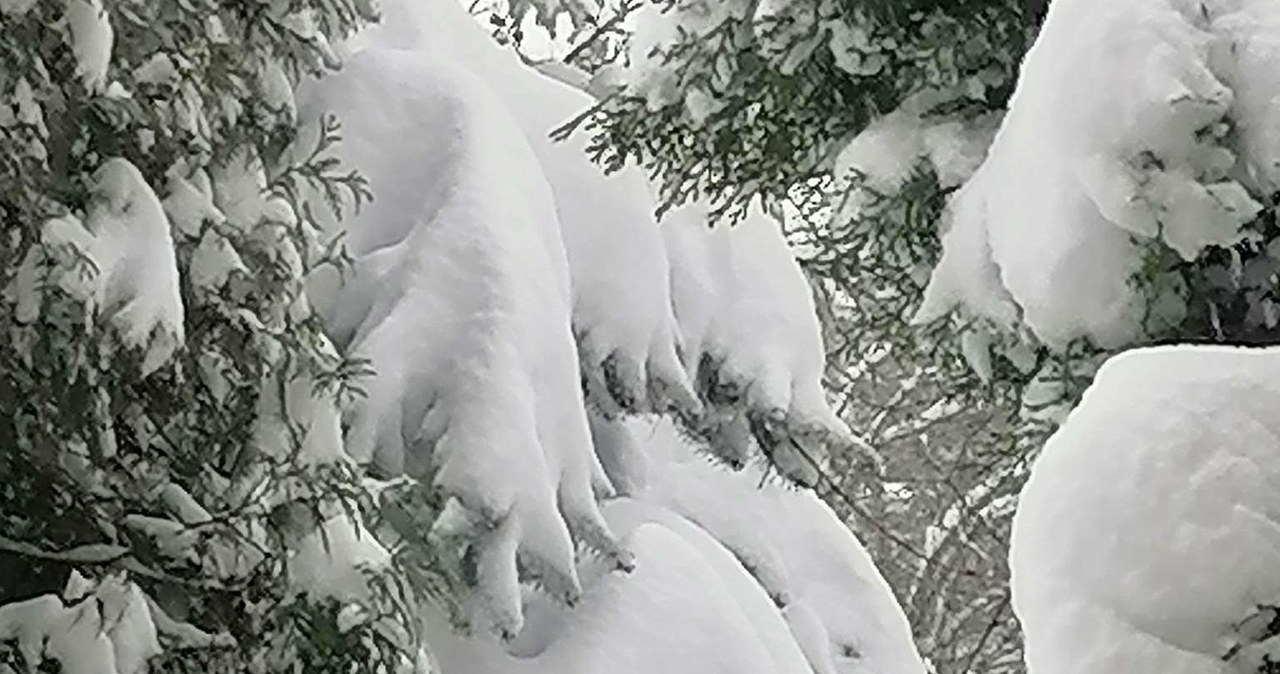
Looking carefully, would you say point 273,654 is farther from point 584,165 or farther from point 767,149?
point 584,165

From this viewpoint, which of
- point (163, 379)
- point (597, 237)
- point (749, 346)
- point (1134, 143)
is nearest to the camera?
point (1134, 143)

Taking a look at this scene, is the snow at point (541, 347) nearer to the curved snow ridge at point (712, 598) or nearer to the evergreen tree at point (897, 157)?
the curved snow ridge at point (712, 598)

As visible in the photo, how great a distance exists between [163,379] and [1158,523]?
66.0 inches

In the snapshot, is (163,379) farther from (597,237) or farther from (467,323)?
(597,237)

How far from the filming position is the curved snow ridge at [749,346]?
4523 mm

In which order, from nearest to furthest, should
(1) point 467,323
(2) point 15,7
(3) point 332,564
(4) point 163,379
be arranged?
(2) point 15,7, (4) point 163,379, (3) point 332,564, (1) point 467,323

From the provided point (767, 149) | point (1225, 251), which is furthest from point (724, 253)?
point (1225, 251)

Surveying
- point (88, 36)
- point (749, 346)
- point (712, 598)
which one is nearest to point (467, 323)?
point (712, 598)

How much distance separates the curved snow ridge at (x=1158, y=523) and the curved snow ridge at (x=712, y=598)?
2.43 metres

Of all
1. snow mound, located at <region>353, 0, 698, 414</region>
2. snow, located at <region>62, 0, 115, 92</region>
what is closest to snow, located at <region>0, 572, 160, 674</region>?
snow, located at <region>62, 0, 115, 92</region>

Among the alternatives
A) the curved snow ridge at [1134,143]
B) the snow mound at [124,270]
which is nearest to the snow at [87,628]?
the snow mound at [124,270]

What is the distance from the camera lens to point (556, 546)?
340 centimetres

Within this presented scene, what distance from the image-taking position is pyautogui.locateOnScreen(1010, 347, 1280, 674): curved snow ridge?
4.43 ft

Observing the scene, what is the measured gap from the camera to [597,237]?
4.19m
